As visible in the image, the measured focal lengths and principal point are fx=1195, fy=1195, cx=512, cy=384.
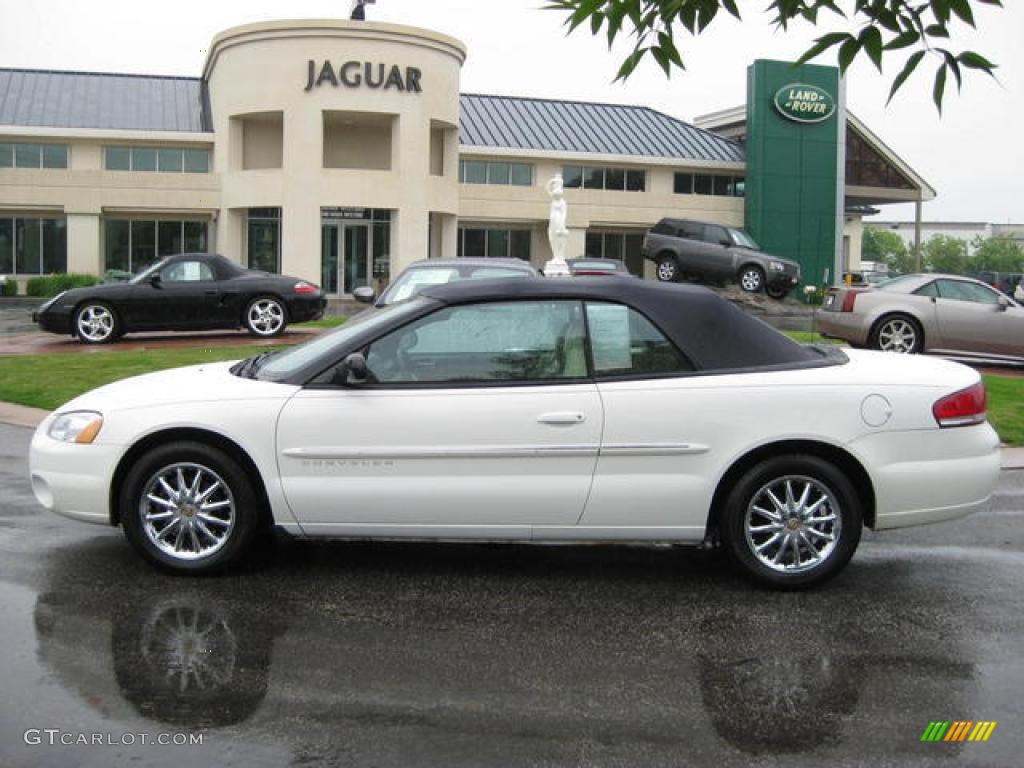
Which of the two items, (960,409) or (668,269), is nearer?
(960,409)

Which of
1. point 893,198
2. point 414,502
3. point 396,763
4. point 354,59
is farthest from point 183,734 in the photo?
point 893,198

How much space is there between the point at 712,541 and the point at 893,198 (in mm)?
51246

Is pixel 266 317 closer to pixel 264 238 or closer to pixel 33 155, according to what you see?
pixel 264 238

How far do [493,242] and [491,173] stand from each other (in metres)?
3.01

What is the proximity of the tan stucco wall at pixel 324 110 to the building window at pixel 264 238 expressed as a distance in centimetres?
107

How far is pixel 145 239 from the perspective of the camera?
43.8m

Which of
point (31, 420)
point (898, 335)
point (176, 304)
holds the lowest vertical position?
point (31, 420)

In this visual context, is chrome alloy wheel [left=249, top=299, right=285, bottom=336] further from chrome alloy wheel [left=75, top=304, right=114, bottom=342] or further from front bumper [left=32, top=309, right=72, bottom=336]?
front bumper [left=32, top=309, right=72, bottom=336]

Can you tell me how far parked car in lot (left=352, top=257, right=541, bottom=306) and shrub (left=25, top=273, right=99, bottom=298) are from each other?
2608 cm

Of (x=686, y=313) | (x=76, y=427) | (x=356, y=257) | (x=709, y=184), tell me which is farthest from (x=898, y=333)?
(x=709, y=184)

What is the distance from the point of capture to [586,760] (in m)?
3.85

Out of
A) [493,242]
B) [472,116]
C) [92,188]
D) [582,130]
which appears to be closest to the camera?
[92,188]

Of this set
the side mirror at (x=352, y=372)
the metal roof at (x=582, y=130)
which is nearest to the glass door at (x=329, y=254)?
the metal roof at (x=582, y=130)

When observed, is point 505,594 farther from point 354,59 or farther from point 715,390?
point 354,59
